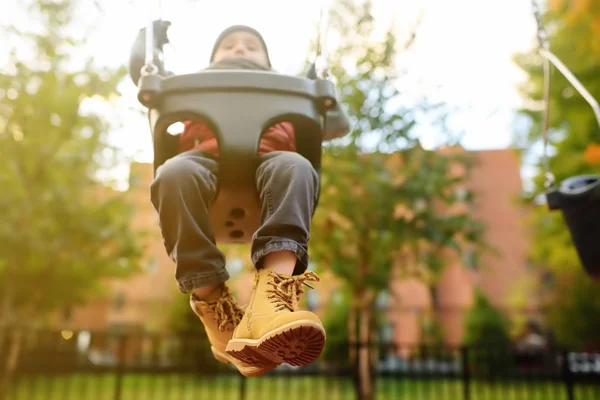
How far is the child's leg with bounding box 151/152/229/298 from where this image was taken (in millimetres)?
1456

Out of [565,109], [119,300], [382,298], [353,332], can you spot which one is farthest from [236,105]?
[119,300]

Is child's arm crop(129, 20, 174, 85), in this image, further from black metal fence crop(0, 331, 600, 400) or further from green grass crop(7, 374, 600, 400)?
green grass crop(7, 374, 600, 400)

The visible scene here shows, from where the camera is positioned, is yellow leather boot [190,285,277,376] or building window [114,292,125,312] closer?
yellow leather boot [190,285,277,376]

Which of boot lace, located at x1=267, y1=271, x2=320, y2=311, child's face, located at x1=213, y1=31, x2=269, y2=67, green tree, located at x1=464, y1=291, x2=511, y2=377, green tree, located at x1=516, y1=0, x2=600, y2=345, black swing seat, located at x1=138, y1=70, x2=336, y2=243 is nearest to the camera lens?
boot lace, located at x1=267, y1=271, x2=320, y2=311

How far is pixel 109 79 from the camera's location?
6.20m

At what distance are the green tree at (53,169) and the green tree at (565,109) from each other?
5.84m

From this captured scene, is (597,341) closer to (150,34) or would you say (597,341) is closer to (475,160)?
(475,160)

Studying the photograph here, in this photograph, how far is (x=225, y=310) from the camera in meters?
1.59

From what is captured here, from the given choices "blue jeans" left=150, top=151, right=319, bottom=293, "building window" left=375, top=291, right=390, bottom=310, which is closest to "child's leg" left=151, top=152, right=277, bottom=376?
"blue jeans" left=150, top=151, right=319, bottom=293

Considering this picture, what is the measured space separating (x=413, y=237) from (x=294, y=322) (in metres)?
4.14

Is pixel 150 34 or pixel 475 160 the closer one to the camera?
pixel 150 34

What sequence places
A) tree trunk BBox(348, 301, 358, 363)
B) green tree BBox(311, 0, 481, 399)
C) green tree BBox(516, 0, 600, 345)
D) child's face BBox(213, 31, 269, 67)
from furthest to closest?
1. green tree BBox(516, 0, 600, 345)
2. tree trunk BBox(348, 301, 358, 363)
3. green tree BBox(311, 0, 481, 399)
4. child's face BBox(213, 31, 269, 67)

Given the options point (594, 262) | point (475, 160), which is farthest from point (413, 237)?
point (594, 262)

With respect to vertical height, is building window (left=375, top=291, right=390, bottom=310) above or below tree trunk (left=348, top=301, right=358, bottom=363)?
above
